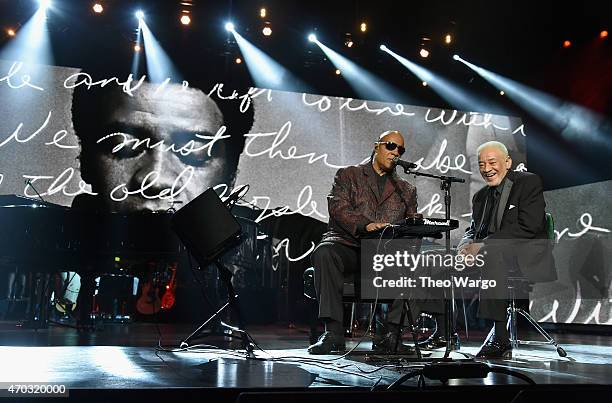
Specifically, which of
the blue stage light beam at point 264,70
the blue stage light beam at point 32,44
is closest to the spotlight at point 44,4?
the blue stage light beam at point 32,44

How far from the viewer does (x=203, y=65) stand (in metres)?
8.30

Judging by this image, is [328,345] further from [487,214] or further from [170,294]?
[170,294]

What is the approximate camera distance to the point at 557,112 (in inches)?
338

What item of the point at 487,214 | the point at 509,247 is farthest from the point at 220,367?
the point at 487,214

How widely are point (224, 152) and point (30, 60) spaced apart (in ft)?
8.50

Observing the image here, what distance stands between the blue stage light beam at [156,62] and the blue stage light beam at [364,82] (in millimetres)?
2182

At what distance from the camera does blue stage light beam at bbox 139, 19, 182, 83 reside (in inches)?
311

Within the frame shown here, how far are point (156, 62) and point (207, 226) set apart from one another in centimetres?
463

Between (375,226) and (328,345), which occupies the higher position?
(375,226)

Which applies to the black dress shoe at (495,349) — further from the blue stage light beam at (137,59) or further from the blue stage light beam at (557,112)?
the blue stage light beam at (137,59)

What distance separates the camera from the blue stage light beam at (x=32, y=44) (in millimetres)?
7574

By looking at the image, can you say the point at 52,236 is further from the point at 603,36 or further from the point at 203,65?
the point at 603,36

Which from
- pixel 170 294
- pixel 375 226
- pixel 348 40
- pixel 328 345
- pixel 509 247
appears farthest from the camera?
pixel 348 40

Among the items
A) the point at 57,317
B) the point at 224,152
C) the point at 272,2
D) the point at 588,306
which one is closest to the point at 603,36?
the point at 588,306
